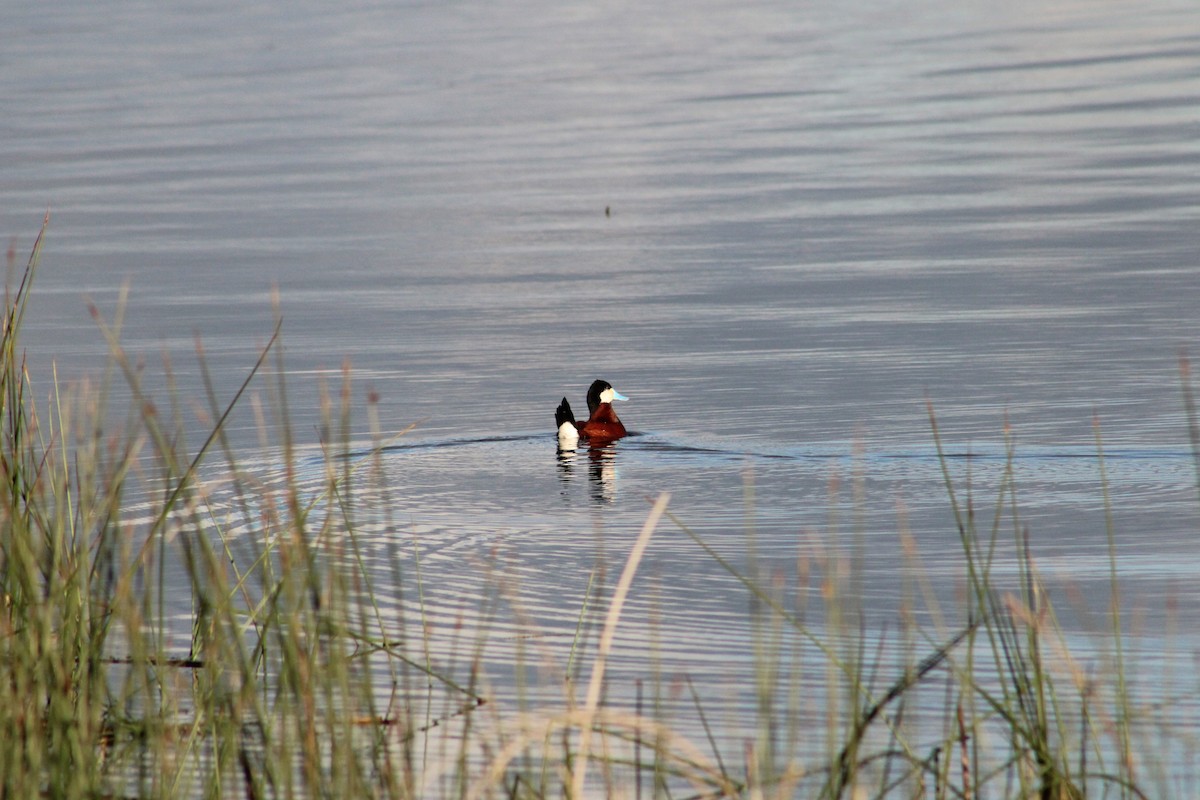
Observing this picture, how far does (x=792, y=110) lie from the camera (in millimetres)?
23250

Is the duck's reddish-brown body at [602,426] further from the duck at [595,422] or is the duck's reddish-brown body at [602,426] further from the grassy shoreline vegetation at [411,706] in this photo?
the grassy shoreline vegetation at [411,706]

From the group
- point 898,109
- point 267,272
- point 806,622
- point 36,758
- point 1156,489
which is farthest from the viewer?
point 898,109

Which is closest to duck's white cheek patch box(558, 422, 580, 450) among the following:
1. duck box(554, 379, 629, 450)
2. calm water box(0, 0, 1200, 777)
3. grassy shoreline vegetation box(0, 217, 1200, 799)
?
duck box(554, 379, 629, 450)

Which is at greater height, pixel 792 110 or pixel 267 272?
pixel 792 110

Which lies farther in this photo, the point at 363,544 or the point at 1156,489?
the point at 1156,489

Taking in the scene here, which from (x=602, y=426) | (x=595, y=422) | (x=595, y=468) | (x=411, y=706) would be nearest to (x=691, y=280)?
(x=595, y=422)

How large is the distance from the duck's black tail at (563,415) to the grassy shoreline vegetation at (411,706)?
13.0ft

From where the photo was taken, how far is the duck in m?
9.93

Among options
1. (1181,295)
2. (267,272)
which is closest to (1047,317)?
(1181,295)

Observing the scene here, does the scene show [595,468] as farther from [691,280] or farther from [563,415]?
[691,280]

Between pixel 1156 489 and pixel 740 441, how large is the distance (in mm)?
2233

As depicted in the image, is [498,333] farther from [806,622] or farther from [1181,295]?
[806,622]

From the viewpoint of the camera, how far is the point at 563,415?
1033 centimetres

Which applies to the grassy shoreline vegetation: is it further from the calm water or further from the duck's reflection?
the duck's reflection
